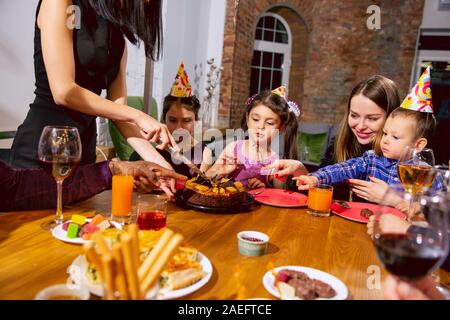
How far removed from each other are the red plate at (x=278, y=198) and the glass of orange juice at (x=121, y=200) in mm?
581

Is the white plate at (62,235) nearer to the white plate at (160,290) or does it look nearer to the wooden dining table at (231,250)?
the wooden dining table at (231,250)

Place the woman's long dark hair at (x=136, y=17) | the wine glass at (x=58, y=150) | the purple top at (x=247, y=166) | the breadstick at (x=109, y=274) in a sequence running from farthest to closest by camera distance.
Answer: the purple top at (x=247, y=166) < the woman's long dark hair at (x=136, y=17) < the wine glass at (x=58, y=150) < the breadstick at (x=109, y=274)

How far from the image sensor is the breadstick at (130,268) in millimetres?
559

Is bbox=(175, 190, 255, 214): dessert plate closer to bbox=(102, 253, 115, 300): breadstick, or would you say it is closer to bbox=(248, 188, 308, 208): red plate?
bbox=(248, 188, 308, 208): red plate

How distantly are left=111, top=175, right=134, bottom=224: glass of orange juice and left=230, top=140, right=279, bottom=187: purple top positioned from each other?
1.08 meters

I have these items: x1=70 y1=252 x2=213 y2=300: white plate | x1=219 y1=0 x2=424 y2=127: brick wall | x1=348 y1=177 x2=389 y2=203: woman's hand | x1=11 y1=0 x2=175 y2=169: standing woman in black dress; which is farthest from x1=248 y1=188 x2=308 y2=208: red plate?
x1=219 y1=0 x2=424 y2=127: brick wall

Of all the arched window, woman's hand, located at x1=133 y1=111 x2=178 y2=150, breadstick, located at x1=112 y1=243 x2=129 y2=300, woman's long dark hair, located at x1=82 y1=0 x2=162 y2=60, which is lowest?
breadstick, located at x1=112 y1=243 x2=129 y2=300

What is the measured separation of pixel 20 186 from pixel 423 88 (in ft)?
5.97

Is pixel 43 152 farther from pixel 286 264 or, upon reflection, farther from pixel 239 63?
pixel 239 63

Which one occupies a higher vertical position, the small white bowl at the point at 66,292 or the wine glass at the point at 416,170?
the wine glass at the point at 416,170

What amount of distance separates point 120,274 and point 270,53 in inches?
258

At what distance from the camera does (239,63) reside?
19.7ft

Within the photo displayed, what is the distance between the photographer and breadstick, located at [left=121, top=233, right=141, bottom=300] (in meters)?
0.56

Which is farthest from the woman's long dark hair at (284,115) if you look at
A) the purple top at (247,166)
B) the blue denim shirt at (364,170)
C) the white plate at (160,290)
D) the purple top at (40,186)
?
the white plate at (160,290)
